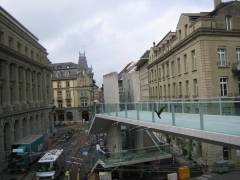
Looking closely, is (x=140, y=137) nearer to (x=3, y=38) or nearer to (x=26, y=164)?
(x=26, y=164)

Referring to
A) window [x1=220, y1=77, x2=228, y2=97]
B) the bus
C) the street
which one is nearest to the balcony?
window [x1=220, y1=77, x2=228, y2=97]

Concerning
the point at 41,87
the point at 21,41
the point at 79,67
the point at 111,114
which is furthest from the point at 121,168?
the point at 79,67

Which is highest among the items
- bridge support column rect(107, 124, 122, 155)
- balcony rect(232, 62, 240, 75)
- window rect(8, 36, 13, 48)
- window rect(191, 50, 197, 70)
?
window rect(8, 36, 13, 48)

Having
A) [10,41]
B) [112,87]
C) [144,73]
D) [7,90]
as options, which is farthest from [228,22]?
[144,73]

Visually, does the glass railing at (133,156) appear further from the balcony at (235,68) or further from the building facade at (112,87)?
the balcony at (235,68)

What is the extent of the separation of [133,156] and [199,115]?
582 inches

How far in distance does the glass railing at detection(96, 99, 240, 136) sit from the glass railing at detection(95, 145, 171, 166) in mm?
8199

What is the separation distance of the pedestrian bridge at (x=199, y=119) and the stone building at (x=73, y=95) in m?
70.9

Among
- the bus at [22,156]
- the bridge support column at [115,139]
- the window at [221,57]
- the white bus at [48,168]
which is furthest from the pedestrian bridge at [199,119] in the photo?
the bus at [22,156]

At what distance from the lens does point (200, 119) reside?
11883mm

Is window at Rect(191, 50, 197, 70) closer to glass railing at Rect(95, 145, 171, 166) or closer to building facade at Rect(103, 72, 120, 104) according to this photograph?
building facade at Rect(103, 72, 120, 104)

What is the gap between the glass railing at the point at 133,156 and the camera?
2530 centimetres

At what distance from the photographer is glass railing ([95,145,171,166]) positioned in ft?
83.0

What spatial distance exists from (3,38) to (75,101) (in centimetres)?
4899
